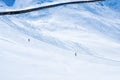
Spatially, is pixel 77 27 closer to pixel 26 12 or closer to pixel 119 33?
pixel 119 33

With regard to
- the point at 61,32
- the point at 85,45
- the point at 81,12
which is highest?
the point at 81,12

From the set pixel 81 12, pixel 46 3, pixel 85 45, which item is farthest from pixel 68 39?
pixel 81 12

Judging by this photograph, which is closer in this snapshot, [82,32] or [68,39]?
[68,39]

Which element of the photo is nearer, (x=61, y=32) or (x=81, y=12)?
(x=61, y=32)

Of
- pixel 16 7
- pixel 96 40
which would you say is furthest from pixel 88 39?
pixel 16 7

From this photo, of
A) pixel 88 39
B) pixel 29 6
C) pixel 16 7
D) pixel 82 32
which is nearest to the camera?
pixel 16 7

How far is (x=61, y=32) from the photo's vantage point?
33.4 metres

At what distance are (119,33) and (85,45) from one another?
11.3m

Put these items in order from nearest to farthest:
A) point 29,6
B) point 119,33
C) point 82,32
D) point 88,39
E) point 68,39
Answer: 1. point 29,6
2. point 68,39
3. point 88,39
4. point 82,32
5. point 119,33

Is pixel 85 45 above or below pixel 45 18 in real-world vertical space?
below

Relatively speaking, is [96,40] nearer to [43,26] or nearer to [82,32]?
[82,32]

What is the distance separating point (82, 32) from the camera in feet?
113

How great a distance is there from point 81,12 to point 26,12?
15.0 m

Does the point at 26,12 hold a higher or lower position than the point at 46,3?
lower
